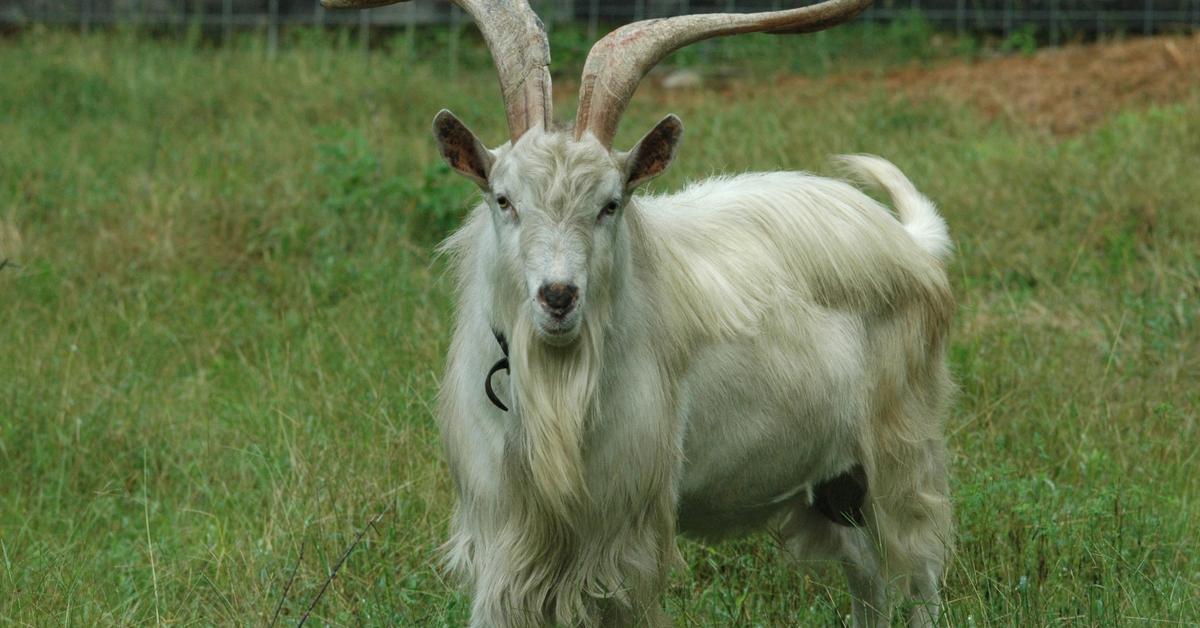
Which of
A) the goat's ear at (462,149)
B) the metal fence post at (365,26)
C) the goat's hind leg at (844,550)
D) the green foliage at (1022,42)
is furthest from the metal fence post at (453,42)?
the goat's ear at (462,149)

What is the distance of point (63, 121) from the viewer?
11.1 metres

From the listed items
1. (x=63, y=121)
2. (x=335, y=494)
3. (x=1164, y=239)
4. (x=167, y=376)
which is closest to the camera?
(x=335, y=494)

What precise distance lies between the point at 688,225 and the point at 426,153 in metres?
5.45

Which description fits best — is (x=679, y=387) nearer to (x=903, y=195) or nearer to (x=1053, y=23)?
(x=903, y=195)

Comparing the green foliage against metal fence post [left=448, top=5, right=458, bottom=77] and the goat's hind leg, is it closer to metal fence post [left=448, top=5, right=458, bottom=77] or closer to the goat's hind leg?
metal fence post [left=448, top=5, right=458, bottom=77]

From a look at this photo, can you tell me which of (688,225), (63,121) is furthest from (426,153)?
(688,225)

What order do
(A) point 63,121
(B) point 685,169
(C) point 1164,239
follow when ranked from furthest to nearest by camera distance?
1. (A) point 63,121
2. (B) point 685,169
3. (C) point 1164,239

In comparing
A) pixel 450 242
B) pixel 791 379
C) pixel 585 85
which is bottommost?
pixel 791 379

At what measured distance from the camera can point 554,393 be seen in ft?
13.4

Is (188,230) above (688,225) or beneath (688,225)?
beneath

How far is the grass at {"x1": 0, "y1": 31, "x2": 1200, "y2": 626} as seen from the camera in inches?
204

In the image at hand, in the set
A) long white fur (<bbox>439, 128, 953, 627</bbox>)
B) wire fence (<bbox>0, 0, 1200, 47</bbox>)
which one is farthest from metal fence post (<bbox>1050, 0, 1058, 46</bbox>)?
long white fur (<bbox>439, 128, 953, 627</bbox>)

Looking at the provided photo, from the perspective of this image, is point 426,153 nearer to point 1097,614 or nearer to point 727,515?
point 727,515

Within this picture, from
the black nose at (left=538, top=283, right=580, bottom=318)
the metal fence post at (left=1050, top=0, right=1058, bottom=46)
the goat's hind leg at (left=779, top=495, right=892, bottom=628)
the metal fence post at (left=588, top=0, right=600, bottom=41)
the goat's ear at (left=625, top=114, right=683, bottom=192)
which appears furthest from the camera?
the metal fence post at (left=588, top=0, right=600, bottom=41)
